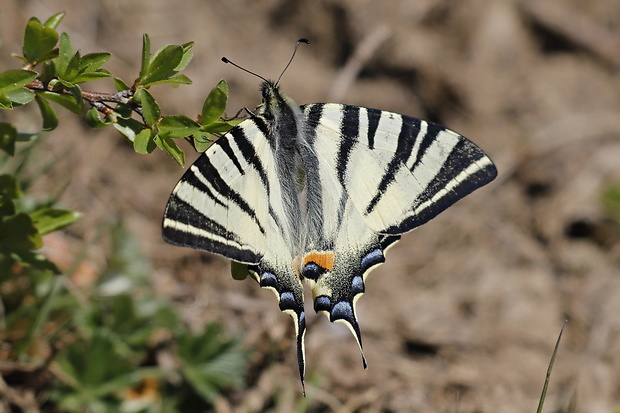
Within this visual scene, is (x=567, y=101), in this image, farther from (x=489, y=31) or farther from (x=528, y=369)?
(x=528, y=369)

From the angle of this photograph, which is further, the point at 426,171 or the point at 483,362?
the point at 483,362

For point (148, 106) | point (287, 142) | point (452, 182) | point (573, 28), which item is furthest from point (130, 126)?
point (573, 28)

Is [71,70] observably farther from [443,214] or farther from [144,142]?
[443,214]

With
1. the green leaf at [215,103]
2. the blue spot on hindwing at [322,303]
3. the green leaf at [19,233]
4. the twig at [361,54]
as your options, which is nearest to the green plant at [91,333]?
the green leaf at [19,233]

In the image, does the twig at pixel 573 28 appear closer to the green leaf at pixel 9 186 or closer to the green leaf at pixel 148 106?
the green leaf at pixel 148 106

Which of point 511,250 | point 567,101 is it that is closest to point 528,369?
point 511,250
